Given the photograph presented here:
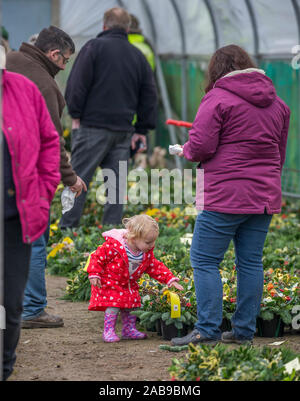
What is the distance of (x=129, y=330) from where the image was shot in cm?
471

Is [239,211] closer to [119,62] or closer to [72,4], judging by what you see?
[119,62]

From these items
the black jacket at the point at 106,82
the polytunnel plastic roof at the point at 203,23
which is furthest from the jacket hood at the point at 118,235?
the polytunnel plastic roof at the point at 203,23

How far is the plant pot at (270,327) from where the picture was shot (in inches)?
188

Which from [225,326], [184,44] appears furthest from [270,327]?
[184,44]

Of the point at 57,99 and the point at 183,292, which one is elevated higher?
the point at 57,99

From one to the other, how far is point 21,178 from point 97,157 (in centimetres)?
405

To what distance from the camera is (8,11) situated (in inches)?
564

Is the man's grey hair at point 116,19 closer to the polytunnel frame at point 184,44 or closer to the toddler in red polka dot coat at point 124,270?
the polytunnel frame at point 184,44

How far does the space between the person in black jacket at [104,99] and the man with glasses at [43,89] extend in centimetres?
249

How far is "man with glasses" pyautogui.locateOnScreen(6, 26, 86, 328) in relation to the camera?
15.2 feet

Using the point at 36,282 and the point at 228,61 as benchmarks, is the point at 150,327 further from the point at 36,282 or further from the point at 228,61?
the point at 228,61

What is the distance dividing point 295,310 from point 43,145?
2032mm

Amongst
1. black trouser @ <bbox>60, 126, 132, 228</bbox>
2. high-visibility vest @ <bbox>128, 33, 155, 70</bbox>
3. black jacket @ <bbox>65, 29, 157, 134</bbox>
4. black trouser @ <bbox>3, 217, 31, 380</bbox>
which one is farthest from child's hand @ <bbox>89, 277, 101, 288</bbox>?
high-visibility vest @ <bbox>128, 33, 155, 70</bbox>
